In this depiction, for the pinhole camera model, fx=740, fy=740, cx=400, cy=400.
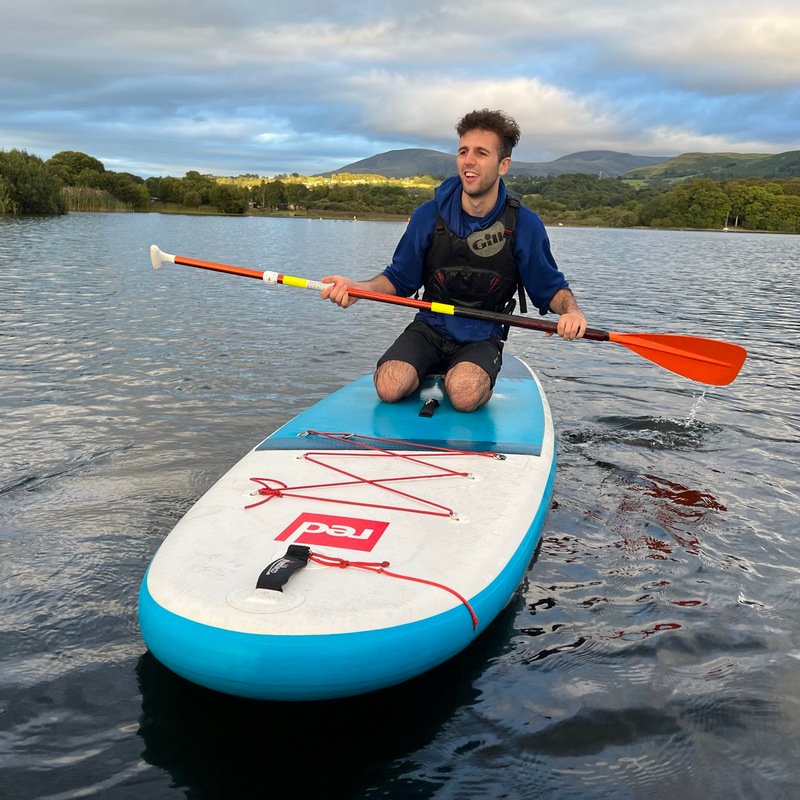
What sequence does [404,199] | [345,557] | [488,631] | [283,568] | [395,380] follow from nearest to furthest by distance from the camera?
1. [283,568]
2. [345,557]
3. [488,631]
4. [395,380]
5. [404,199]

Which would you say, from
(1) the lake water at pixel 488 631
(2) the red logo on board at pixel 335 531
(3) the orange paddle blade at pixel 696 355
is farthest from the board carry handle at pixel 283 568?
(3) the orange paddle blade at pixel 696 355

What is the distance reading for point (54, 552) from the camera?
4023 millimetres

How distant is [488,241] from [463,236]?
18cm

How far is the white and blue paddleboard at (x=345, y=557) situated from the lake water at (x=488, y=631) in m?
0.30

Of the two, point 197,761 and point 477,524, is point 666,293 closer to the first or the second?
point 477,524

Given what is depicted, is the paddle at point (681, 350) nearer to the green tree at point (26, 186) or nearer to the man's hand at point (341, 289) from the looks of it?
the man's hand at point (341, 289)

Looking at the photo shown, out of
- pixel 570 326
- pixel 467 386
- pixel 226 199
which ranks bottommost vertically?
pixel 467 386

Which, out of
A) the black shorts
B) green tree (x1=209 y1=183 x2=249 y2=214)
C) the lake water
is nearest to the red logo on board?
the lake water

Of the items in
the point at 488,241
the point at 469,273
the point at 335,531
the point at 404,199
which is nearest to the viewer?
the point at 335,531

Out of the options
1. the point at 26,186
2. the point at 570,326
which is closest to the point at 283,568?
the point at 570,326

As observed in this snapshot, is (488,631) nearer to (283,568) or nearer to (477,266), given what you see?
(283,568)

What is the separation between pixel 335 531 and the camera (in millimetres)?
3201

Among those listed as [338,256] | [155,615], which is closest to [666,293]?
[338,256]

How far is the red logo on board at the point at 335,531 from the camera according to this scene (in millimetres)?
3102
